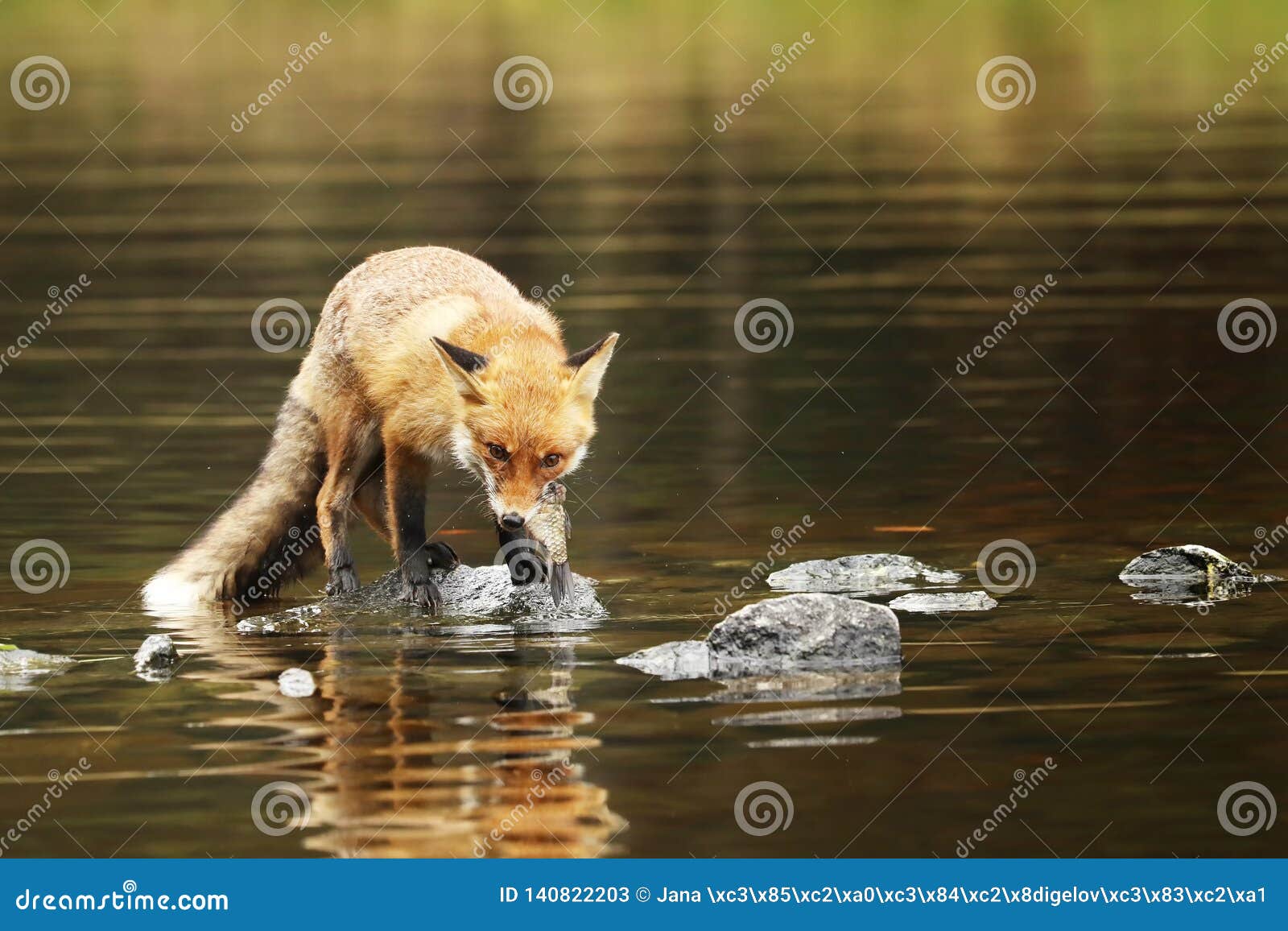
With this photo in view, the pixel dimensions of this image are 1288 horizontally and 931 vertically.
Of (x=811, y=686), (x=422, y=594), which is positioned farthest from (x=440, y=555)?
(x=811, y=686)

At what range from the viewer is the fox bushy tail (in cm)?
1223

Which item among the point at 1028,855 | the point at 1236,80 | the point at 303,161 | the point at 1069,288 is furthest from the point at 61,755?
the point at 1236,80

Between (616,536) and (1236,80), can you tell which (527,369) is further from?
(1236,80)

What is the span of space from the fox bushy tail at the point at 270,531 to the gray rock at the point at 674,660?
126 inches

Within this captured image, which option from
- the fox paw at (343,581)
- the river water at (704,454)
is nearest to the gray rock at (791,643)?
the river water at (704,454)

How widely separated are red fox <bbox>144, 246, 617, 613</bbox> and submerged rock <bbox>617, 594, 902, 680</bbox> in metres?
1.25

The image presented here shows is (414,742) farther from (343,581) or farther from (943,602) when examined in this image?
(943,602)

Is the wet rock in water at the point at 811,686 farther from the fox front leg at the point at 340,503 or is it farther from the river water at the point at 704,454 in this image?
the fox front leg at the point at 340,503

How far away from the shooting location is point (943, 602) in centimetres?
1127

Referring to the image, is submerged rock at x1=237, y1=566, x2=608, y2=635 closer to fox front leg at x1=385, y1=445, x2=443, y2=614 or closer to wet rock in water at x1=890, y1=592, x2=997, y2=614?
fox front leg at x1=385, y1=445, x2=443, y2=614

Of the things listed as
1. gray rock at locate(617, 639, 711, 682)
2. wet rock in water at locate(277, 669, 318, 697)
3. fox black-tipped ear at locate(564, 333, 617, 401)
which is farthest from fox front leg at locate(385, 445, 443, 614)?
gray rock at locate(617, 639, 711, 682)

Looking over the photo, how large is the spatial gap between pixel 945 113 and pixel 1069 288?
61.2ft

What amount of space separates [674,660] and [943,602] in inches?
78.7

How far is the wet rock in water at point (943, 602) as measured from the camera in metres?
11.1
